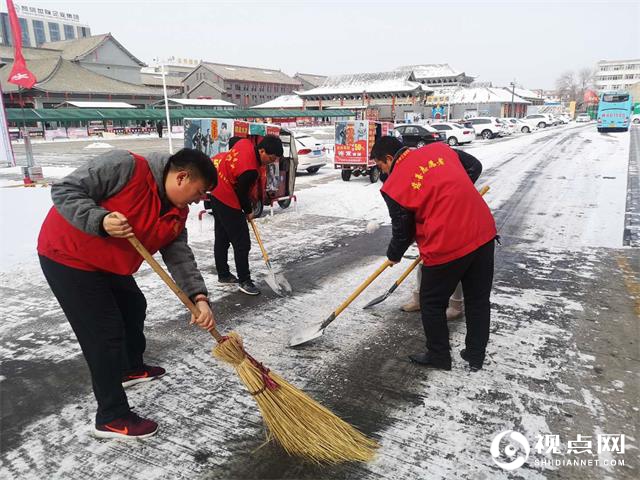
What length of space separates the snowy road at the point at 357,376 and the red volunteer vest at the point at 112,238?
0.99 meters

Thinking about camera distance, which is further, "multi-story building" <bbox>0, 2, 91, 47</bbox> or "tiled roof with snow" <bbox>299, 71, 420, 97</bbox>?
"multi-story building" <bbox>0, 2, 91, 47</bbox>

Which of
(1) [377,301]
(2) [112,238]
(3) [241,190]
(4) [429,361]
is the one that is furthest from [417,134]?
(2) [112,238]

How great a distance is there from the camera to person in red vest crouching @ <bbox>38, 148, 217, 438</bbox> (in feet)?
6.68

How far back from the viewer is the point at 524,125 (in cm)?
3650

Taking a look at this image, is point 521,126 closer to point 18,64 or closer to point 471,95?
point 471,95

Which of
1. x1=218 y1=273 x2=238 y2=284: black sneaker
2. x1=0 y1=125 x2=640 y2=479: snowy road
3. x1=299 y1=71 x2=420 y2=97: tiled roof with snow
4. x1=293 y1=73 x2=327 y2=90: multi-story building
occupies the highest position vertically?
x1=293 y1=73 x2=327 y2=90: multi-story building

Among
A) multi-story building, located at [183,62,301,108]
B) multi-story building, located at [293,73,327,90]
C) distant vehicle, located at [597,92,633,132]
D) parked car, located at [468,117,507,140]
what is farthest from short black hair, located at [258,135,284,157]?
multi-story building, located at [293,73,327,90]

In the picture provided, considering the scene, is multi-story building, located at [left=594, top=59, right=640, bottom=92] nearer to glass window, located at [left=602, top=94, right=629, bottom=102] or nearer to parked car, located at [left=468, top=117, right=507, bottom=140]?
glass window, located at [left=602, top=94, right=629, bottom=102]

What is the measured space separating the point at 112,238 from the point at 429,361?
2.17 metres

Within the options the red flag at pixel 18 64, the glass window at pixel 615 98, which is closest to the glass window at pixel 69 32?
the glass window at pixel 615 98

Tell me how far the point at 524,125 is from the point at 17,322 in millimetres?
39180

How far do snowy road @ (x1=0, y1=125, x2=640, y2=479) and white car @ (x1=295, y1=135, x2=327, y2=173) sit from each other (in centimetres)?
831

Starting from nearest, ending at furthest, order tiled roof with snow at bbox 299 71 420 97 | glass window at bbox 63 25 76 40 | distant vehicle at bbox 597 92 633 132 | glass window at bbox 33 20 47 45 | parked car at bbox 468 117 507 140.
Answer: distant vehicle at bbox 597 92 633 132, parked car at bbox 468 117 507 140, tiled roof with snow at bbox 299 71 420 97, glass window at bbox 33 20 47 45, glass window at bbox 63 25 76 40

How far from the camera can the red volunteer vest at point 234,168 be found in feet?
14.1
